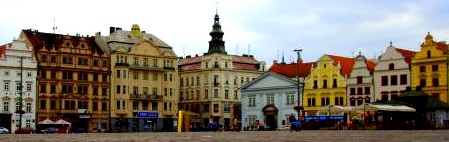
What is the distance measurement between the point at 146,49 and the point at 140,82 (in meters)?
Result: 4.44

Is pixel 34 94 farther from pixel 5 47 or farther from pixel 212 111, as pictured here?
pixel 212 111

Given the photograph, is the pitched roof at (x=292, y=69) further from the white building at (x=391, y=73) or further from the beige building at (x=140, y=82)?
the beige building at (x=140, y=82)

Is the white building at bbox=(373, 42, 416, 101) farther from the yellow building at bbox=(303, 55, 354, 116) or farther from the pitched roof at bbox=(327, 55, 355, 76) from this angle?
the pitched roof at bbox=(327, 55, 355, 76)

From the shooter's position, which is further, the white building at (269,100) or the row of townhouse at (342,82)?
the white building at (269,100)

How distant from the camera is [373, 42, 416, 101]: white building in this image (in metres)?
84.5

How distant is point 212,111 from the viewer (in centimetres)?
10706

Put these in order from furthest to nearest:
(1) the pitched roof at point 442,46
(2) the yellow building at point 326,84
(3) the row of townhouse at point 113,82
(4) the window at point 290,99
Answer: (4) the window at point 290,99 → (2) the yellow building at point 326,84 → (3) the row of townhouse at point 113,82 → (1) the pitched roof at point 442,46

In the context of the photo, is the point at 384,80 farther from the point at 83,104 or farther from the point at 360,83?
the point at 83,104

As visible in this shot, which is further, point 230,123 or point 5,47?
point 230,123

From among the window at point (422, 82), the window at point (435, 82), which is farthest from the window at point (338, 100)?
the window at point (435, 82)

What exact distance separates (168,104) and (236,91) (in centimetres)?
1221

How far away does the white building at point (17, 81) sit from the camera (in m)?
86.9

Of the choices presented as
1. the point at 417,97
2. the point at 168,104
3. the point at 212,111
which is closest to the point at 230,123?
the point at 212,111

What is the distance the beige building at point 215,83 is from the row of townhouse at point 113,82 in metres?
0.14
